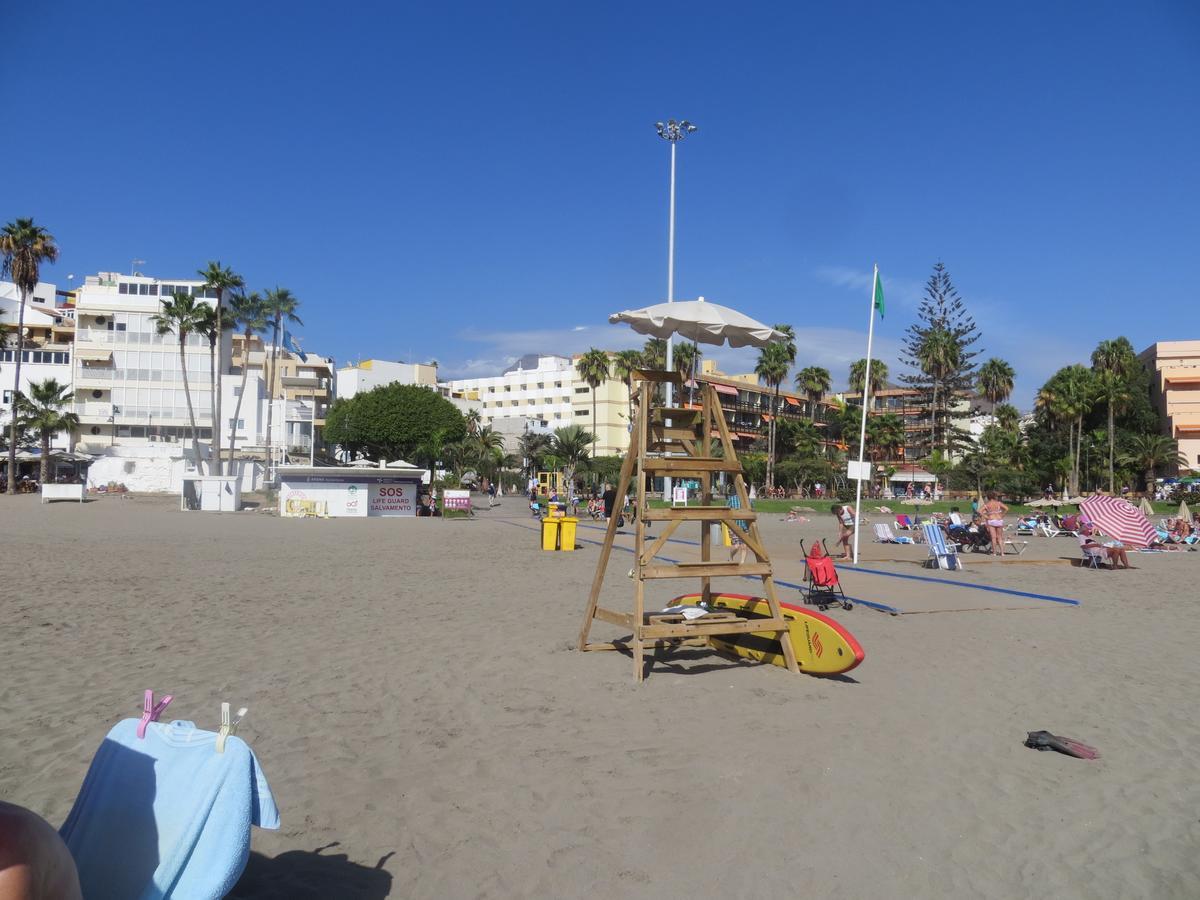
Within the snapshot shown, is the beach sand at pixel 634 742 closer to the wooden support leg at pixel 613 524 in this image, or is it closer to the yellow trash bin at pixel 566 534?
the wooden support leg at pixel 613 524

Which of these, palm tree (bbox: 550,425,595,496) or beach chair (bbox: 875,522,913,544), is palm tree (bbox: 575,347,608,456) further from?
beach chair (bbox: 875,522,913,544)

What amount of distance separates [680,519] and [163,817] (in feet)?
16.9

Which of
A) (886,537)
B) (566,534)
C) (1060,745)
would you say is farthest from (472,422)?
(1060,745)

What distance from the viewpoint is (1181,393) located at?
6775cm

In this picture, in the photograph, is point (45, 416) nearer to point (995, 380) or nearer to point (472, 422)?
point (472, 422)

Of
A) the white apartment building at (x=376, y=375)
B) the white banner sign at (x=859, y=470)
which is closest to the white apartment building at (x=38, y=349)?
the white apartment building at (x=376, y=375)

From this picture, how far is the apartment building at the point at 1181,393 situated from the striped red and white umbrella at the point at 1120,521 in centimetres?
5767

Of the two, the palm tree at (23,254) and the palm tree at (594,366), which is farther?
the palm tree at (594,366)

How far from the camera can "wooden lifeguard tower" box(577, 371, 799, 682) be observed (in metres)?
7.13

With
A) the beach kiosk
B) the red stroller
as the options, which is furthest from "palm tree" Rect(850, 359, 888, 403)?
the red stroller

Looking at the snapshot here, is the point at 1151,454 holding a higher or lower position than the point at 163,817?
higher

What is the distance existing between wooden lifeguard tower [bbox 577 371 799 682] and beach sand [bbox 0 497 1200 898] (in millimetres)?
399

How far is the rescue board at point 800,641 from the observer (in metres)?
6.86

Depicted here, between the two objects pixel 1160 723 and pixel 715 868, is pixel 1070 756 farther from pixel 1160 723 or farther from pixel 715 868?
pixel 715 868
